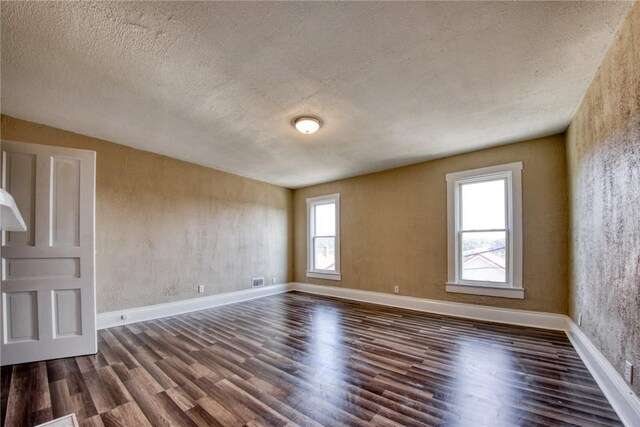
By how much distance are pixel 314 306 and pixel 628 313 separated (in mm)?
3922

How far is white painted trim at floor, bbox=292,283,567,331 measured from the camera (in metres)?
3.52

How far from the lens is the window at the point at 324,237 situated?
19.3 feet

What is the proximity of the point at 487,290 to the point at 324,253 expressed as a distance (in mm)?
3236

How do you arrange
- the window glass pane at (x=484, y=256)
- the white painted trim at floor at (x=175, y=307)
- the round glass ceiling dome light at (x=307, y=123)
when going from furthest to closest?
the window glass pane at (x=484, y=256) < the white painted trim at floor at (x=175, y=307) < the round glass ceiling dome light at (x=307, y=123)

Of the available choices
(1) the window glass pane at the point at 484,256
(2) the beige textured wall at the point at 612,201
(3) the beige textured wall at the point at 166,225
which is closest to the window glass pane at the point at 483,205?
(1) the window glass pane at the point at 484,256

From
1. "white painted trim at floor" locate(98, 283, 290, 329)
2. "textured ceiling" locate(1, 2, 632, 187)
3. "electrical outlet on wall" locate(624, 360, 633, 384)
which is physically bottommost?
"white painted trim at floor" locate(98, 283, 290, 329)

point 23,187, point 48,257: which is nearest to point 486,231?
point 48,257

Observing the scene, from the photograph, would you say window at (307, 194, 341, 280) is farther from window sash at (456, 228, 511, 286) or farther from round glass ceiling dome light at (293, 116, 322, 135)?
round glass ceiling dome light at (293, 116, 322, 135)

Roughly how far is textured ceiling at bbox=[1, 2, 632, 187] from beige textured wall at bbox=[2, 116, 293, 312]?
0.52 meters

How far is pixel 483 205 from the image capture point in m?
4.11

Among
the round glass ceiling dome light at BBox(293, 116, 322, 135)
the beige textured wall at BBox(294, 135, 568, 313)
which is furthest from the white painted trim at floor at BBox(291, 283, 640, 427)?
the round glass ceiling dome light at BBox(293, 116, 322, 135)

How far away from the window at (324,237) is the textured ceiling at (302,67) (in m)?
2.63

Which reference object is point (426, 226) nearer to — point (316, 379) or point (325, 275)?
point (325, 275)

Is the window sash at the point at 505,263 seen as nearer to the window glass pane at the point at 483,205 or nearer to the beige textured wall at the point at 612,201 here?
the window glass pane at the point at 483,205
